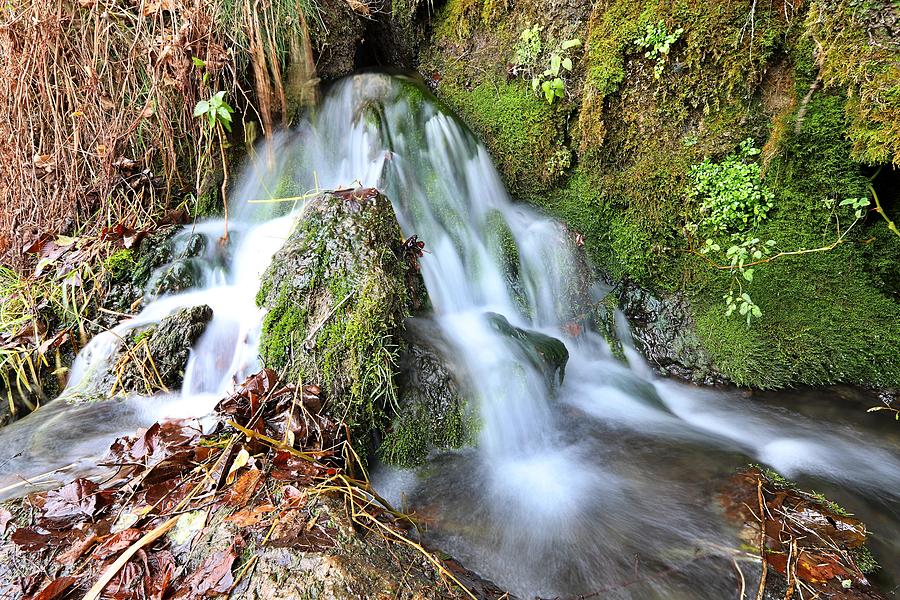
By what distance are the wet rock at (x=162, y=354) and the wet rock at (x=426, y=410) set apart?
4.69 feet

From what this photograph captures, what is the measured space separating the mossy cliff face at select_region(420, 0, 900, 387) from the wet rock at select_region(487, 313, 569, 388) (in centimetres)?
109

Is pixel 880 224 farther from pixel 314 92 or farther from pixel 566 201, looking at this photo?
pixel 314 92

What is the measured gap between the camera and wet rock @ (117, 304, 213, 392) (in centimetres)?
299

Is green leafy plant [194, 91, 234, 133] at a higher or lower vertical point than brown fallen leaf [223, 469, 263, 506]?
higher

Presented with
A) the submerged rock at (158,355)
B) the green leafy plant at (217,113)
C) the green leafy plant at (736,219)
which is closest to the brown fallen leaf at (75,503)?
the submerged rock at (158,355)

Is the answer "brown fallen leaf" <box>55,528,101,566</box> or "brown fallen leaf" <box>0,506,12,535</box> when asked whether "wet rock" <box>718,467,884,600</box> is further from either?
"brown fallen leaf" <box>0,506,12,535</box>

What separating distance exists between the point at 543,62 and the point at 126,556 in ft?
14.4

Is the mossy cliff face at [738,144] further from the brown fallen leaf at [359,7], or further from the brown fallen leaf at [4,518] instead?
the brown fallen leaf at [4,518]

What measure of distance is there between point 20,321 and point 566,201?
4364mm

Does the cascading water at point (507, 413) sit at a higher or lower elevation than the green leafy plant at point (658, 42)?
lower

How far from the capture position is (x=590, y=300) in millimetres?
4156

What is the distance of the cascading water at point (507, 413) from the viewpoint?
2.22m

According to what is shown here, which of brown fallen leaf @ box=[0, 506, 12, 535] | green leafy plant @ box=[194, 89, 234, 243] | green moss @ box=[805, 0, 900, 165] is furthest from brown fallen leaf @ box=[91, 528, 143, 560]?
green moss @ box=[805, 0, 900, 165]

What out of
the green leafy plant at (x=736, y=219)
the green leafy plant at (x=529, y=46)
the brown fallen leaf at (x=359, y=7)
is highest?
the brown fallen leaf at (x=359, y=7)
